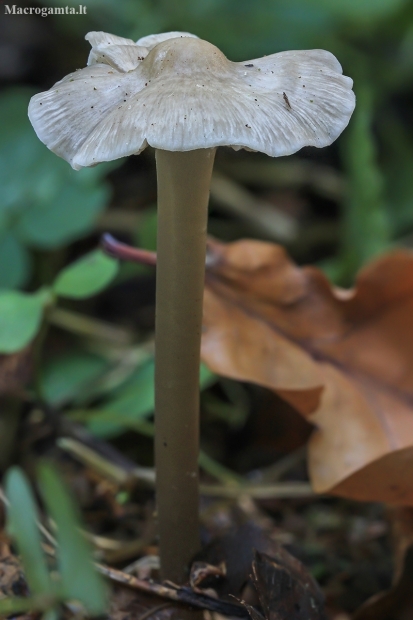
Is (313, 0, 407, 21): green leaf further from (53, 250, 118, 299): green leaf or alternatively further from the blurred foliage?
the blurred foliage

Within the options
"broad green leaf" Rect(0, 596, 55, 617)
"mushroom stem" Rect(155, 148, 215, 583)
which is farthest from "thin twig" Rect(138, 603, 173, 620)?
"broad green leaf" Rect(0, 596, 55, 617)

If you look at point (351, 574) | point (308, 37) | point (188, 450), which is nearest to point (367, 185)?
point (308, 37)

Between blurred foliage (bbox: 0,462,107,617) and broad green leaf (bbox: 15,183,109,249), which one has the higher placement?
broad green leaf (bbox: 15,183,109,249)

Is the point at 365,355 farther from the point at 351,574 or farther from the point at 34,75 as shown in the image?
the point at 34,75

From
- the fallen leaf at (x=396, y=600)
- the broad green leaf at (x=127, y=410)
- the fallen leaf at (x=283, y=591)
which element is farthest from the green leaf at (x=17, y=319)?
the fallen leaf at (x=396, y=600)

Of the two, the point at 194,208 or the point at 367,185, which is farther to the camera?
the point at 367,185

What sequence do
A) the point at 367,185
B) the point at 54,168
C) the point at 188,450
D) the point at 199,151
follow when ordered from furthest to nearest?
the point at 367,185 < the point at 54,168 < the point at 188,450 < the point at 199,151
